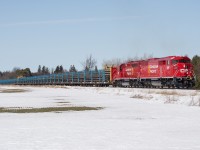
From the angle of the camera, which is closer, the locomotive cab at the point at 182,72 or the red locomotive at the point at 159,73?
the locomotive cab at the point at 182,72

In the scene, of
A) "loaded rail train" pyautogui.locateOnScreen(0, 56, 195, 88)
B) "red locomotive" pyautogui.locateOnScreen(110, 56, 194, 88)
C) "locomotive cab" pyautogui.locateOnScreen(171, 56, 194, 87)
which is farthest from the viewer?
"loaded rail train" pyautogui.locateOnScreen(0, 56, 195, 88)

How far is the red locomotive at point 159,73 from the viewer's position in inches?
1481

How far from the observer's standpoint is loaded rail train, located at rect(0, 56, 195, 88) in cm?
3775

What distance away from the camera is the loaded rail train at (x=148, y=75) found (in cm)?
3775

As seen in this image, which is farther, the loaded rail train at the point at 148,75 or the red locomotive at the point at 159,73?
the loaded rail train at the point at 148,75

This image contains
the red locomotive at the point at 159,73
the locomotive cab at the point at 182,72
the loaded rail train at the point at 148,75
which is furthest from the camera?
the loaded rail train at the point at 148,75

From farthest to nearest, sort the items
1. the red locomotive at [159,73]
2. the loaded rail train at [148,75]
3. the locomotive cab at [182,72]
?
the loaded rail train at [148,75] → the red locomotive at [159,73] → the locomotive cab at [182,72]

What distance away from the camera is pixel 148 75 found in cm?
4378

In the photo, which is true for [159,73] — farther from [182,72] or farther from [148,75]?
[182,72]

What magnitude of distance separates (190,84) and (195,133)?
1100 inches

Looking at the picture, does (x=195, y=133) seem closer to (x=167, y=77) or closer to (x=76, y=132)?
(x=76, y=132)

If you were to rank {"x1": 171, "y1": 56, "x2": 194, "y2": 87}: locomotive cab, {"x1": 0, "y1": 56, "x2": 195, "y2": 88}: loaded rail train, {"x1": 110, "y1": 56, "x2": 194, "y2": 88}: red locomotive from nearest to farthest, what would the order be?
{"x1": 171, "y1": 56, "x2": 194, "y2": 87}: locomotive cab → {"x1": 110, "y1": 56, "x2": 194, "y2": 88}: red locomotive → {"x1": 0, "y1": 56, "x2": 195, "y2": 88}: loaded rail train

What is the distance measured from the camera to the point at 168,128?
11.4 m

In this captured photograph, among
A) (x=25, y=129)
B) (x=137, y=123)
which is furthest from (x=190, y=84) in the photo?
(x=25, y=129)
